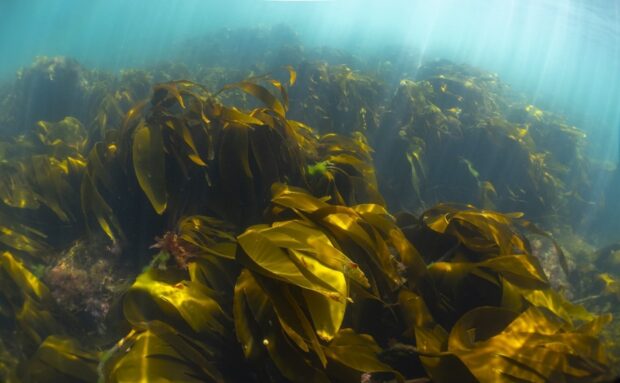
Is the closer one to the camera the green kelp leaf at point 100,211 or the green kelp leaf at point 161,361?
the green kelp leaf at point 161,361

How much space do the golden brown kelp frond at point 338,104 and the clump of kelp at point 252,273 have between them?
2215 mm

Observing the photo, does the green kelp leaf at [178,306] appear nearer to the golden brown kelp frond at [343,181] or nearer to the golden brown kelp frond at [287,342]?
the golden brown kelp frond at [287,342]

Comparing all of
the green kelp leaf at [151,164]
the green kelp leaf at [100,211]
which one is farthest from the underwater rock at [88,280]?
the green kelp leaf at [151,164]

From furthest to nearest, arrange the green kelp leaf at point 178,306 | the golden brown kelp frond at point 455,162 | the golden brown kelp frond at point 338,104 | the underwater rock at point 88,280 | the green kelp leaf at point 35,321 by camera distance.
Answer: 1. the golden brown kelp frond at point 338,104
2. the golden brown kelp frond at point 455,162
3. the underwater rock at point 88,280
4. the green kelp leaf at point 35,321
5. the green kelp leaf at point 178,306

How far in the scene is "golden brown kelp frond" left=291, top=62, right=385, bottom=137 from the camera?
5.25 m

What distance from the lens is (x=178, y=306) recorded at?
1403 millimetres

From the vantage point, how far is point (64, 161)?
283 centimetres

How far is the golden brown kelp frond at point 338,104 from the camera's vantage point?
5.25m

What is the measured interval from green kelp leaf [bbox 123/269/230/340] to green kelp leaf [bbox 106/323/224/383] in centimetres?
7

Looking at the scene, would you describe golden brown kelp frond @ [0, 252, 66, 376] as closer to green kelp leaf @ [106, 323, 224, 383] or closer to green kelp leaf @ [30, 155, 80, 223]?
green kelp leaf @ [30, 155, 80, 223]

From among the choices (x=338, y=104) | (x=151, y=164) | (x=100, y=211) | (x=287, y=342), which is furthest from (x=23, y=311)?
(x=338, y=104)

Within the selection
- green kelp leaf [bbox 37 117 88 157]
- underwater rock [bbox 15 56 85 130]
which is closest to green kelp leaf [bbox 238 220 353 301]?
green kelp leaf [bbox 37 117 88 157]

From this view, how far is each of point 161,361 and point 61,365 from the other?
25.9 inches

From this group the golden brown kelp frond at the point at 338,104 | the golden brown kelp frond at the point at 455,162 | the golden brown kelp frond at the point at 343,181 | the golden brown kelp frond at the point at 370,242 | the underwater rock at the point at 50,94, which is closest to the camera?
the golden brown kelp frond at the point at 370,242
